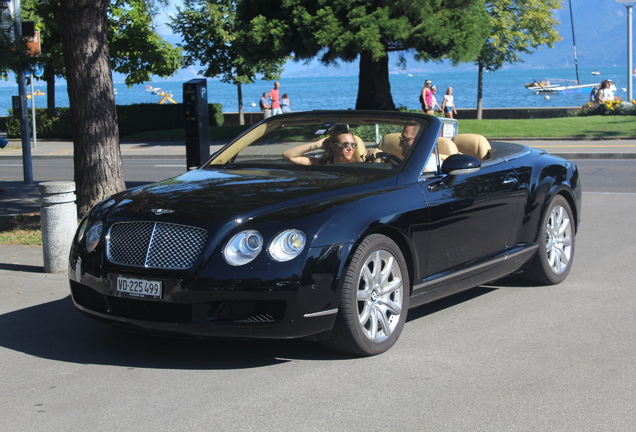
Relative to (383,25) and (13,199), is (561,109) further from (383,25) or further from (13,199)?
(13,199)

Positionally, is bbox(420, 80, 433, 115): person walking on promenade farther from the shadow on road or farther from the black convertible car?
the shadow on road

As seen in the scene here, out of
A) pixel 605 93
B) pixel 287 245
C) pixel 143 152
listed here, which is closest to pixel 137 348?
pixel 287 245

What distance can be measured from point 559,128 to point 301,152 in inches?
832

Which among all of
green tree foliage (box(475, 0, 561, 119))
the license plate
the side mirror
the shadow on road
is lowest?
the shadow on road

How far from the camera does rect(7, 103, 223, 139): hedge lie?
109 ft

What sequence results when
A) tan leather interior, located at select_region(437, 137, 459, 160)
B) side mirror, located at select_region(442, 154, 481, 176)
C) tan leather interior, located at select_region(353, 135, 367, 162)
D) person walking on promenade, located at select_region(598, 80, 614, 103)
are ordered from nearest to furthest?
side mirror, located at select_region(442, 154, 481, 176) < tan leather interior, located at select_region(353, 135, 367, 162) < tan leather interior, located at select_region(437, 137, 459, 160) < person walking on promenade, located at select_region(598, 80, 614, 103)

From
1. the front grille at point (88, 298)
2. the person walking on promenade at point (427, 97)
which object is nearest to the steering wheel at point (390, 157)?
the front grille at point (88, 298)

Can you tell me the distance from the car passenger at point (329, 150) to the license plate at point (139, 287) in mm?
1682

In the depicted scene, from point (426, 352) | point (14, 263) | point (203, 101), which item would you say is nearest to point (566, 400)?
point (426, 352)

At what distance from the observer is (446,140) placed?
6.37 metres

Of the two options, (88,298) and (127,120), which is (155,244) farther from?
(127,120)

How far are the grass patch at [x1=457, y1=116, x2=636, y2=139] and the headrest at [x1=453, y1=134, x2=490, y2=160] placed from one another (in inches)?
718

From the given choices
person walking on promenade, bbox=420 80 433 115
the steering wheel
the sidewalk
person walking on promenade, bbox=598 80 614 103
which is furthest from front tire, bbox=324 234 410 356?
person walking on promenade, bbox=598 80 614 103

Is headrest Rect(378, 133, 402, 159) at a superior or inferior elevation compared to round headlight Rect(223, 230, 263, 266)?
superior
